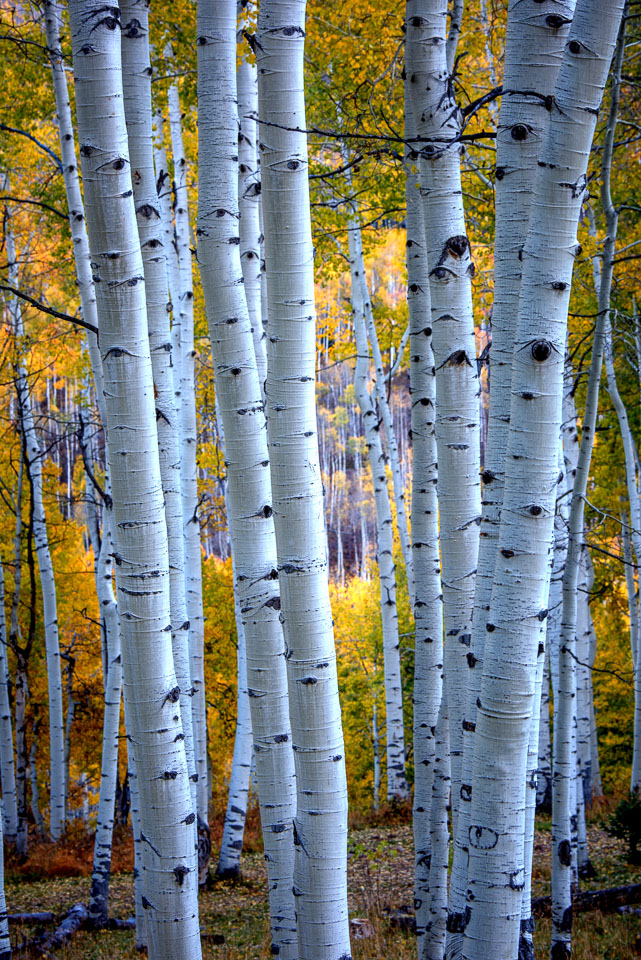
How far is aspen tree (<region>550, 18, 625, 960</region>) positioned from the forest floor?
0.68 m

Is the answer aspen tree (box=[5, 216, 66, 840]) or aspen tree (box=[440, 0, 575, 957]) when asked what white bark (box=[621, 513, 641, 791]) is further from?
aspen tree (box=[5, 216, 66, 840])

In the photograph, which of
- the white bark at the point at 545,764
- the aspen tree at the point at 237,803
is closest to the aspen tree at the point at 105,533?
the aspen tree at the point at 237,803

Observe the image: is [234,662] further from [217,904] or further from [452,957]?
[452,957]

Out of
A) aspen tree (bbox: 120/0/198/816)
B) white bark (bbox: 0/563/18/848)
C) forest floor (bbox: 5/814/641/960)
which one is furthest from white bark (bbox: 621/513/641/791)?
white bark (bbox: 0/563/18/848)

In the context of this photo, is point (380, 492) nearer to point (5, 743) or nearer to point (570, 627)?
point (570, 627)

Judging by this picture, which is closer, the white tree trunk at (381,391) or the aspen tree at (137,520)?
the aspen tree at (137,520)

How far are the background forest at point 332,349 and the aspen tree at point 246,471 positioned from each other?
0.52 metres

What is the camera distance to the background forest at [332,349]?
5793 millimetres

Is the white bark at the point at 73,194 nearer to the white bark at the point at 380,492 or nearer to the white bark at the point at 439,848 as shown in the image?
the white bark at the point at 439,848

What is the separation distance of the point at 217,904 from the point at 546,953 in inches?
127

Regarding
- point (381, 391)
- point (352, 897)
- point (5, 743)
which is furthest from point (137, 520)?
point (381, 391)

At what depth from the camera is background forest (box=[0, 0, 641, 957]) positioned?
579 centimetres

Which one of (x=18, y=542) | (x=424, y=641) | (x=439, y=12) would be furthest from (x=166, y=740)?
(x=18, y=542)

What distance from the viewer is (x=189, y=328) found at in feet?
24.9
